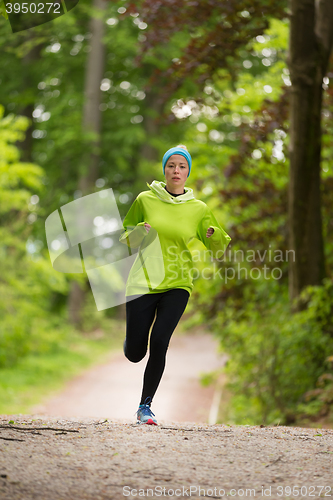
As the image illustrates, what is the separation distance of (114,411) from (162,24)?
7.45 m

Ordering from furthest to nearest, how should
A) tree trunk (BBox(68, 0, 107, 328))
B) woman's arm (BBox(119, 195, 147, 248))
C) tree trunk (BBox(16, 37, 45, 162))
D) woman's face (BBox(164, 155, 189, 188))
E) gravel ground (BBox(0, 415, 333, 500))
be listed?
tree trunk (BBox(68, 0, 107, 328)), tree trunk (BBox(16, 37, 45, 162)), woman's face (BBox(164, 155, 189, 188)), woman's arm (BBox(119, 195, 147, 248)), gravel ground (BBox(0, 415, 333, 500))

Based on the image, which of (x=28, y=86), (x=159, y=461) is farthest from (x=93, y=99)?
(x=159, y=461)

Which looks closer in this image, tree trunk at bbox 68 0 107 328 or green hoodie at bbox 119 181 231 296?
green hoodie at bbox 119 181 231 296

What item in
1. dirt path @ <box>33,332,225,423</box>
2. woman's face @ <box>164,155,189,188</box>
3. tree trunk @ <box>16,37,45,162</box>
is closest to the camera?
woman's face @ <box>164,155,189,188</box>

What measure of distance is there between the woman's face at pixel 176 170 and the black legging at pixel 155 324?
83 centimetres

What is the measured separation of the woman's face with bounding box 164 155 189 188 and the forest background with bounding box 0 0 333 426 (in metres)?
3.32

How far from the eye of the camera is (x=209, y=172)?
1055 cm

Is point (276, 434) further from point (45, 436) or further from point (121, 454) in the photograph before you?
point (45, 436)

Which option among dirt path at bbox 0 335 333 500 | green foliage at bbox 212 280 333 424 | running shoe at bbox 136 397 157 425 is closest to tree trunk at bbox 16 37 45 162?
green foliage at bbox 212 280 333 424

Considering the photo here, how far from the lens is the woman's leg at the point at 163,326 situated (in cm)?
411

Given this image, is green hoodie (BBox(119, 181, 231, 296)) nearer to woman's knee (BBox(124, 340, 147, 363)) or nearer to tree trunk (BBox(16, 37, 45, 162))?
woman's knee (BBox(124, 340, 147, 363))

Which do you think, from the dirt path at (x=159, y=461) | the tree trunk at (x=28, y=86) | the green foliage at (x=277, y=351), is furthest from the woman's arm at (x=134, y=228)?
the tree trunk at (x=28, y=86)

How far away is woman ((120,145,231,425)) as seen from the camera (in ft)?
13.5

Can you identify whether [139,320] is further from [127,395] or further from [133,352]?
[127,395]
